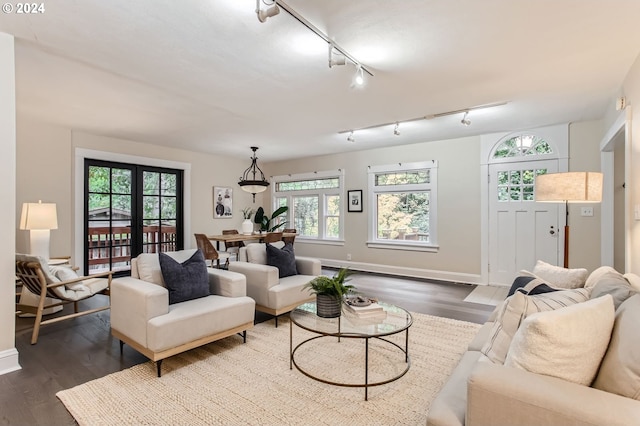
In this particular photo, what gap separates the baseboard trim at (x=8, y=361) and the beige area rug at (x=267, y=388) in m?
0.68

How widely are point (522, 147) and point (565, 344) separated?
4.63 metres

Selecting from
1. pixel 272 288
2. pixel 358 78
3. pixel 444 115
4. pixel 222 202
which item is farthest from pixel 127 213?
pixel 444 115

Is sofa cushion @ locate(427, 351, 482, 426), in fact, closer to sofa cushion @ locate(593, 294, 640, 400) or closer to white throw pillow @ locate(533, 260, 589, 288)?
sofa cushion @ locate(593, 294, 640, 400)

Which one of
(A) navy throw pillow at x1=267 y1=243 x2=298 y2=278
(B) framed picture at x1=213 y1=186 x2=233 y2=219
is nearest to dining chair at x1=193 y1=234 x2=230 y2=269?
(B) framed picture at x1=213 y1=186 x2=233 y2=219

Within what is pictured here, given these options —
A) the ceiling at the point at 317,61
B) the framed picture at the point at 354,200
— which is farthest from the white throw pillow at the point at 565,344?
the framed picture at the point at 354,200

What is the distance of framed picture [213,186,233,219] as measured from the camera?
7.05 meters

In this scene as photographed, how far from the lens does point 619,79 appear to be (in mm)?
3062

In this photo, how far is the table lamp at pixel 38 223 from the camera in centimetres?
372

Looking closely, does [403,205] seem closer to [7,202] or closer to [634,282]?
[634,282]

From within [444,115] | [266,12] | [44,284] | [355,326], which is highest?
[444,115]

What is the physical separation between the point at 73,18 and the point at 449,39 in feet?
8.50

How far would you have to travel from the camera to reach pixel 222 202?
23.6ft

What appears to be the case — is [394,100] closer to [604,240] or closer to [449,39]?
[449,39]

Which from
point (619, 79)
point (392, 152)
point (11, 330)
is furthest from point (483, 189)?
point (11, 330)
